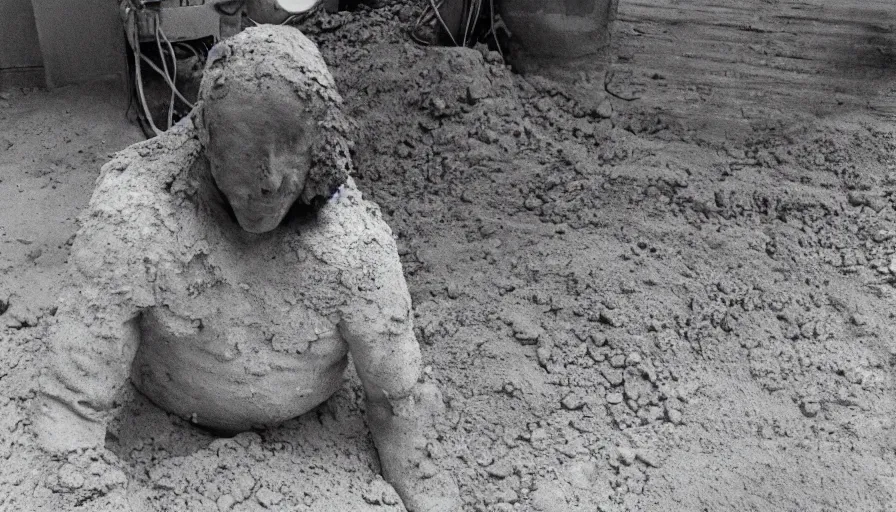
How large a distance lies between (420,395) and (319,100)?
924 mm

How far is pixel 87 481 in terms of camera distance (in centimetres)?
228

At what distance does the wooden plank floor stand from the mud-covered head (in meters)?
2.37

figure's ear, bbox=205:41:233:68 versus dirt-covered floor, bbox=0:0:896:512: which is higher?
figure's ear, bbox=205:41:233:68

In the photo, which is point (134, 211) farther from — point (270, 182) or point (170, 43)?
point (170, 43)

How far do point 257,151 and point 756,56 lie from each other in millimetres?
2845

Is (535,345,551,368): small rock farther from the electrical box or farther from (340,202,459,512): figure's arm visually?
the electrical box

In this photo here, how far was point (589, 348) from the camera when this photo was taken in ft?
10.8

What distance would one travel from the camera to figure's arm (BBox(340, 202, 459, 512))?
252 centimetres

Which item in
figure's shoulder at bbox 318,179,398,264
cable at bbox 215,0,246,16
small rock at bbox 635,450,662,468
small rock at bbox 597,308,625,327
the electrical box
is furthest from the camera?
cable at bbox 215,0,246,16

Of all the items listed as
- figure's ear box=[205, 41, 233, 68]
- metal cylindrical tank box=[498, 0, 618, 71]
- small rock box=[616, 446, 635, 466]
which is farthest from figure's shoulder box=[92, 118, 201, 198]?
metal cylindrical tank box=[498, 0, 618, 71]

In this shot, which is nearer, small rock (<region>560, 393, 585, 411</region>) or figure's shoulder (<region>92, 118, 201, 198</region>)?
figure's shoulder (<region>92, 118, 201, 198</region>)

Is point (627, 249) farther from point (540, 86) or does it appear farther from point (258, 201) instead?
point (258, 201)

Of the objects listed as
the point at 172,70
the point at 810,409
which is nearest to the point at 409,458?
the point at 810,409

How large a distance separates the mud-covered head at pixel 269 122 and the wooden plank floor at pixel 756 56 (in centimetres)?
237
